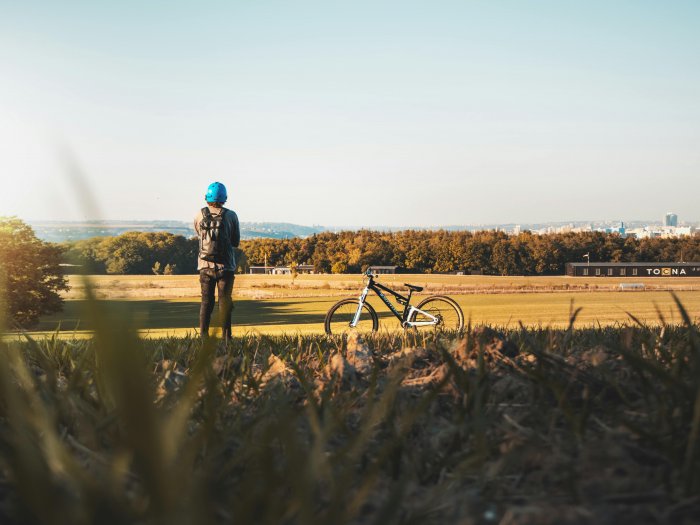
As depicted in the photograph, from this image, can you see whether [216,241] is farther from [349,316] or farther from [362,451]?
[362,451]

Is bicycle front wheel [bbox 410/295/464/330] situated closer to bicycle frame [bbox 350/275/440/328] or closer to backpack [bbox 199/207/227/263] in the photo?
bicycle frame [bbox 350/275/440/328]

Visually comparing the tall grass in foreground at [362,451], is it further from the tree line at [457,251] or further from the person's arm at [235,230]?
the tree line at [457,251]

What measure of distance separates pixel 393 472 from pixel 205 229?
7.30 meters

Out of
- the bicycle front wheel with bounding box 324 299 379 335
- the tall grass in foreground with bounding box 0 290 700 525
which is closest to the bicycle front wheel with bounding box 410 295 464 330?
the bicycle front wheel with bounding box 324 299 379 335

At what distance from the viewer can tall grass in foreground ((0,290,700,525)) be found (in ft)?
3.11

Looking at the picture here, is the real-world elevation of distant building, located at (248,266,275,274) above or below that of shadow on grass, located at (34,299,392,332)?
above

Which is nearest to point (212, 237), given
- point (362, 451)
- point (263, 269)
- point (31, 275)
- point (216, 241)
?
point (216, 241)

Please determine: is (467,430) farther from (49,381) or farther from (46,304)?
(46,304)

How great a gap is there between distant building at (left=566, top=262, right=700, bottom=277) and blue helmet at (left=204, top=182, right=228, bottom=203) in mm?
100523

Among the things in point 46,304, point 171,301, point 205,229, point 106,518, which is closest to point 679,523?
point 106,518

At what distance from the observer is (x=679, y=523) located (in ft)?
4.52

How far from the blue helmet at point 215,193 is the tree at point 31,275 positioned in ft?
108

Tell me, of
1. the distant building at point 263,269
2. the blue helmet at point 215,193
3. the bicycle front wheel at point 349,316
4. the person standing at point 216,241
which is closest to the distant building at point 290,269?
the distant building at point 263,269

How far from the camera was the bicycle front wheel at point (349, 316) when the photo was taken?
41.2 feet
